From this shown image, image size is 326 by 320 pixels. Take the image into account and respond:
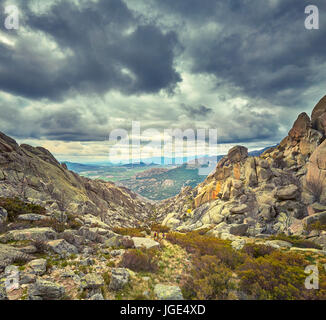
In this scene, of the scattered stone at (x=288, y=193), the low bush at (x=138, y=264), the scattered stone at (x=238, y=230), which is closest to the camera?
the low bush at (x=138, y=264)

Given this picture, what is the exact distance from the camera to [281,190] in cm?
3744

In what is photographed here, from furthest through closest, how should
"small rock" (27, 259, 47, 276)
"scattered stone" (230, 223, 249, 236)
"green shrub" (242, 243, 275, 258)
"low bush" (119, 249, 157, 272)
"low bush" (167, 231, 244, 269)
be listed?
"scattered stone" (230, 223, 249, 236), "green shrub" (242, 243, 275, 258), "low bush" (167, 231, 244, 269), "low bush" (119, 249, 157, 272), "small rock" (27, 259, 47, 276)

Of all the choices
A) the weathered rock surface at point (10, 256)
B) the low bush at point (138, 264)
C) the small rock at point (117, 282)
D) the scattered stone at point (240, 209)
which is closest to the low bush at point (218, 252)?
the low bush at point (138, 264)

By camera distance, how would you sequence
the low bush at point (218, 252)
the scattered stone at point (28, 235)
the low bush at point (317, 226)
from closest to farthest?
the low bush at point (218, 252) → the scattered stone at point (28, 235) → the low bush at point (317, 226)

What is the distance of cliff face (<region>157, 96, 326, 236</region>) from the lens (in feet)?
104

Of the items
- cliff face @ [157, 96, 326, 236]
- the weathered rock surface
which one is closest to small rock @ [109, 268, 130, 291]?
the weathered rock surface

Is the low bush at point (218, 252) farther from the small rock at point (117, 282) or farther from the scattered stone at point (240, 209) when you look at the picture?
the scattered stone at point (240, 209)

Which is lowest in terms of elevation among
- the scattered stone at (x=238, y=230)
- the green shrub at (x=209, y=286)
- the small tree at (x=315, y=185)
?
the scattered stone at (x=238, y=230)

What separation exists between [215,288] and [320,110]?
65.5m

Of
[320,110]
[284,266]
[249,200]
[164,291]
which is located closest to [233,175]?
[249,200]

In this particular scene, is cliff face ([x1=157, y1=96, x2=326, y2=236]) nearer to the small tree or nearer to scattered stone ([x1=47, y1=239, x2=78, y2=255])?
the small tree

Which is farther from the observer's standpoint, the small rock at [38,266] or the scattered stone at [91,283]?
the small rock at [38,266]

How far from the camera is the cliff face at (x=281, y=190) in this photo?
31688mm
